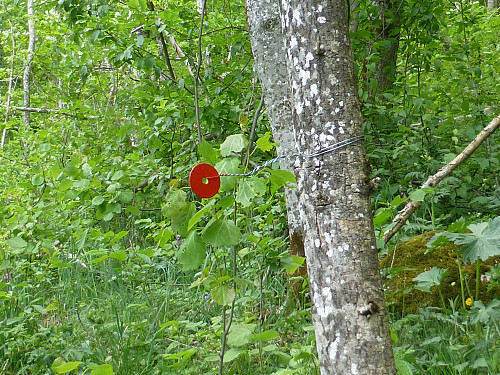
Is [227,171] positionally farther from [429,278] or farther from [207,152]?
[429,278]

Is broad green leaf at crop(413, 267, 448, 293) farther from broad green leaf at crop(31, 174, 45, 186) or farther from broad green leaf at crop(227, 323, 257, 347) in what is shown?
broad green leaf at crop(31, 174, 45, 186)

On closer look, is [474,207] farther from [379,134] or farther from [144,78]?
[144,78]

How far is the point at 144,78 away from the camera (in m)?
5.16

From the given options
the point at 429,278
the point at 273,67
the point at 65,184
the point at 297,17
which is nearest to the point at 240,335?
the point at 429,278

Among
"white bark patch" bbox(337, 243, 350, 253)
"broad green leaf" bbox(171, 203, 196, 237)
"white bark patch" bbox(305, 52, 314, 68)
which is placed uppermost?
"white bark patch" bbox(305, 52, 314, 68)

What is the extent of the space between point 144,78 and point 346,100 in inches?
153

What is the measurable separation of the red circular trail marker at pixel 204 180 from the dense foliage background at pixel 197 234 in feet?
0.27

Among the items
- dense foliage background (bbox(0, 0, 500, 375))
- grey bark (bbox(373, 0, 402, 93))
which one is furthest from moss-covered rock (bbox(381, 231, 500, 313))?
grey bark (bbox(373, 0, 402, 93))

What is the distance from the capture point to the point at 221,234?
1.75 meters

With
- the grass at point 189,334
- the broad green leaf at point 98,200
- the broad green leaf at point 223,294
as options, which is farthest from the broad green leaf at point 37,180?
the broad green leaf at point 223,294

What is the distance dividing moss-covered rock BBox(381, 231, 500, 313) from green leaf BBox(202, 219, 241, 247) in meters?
1.47

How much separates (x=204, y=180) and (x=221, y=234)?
0.22m

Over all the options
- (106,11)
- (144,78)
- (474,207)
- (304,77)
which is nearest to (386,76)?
(474,207)

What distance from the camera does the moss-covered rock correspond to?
296 centimetres
